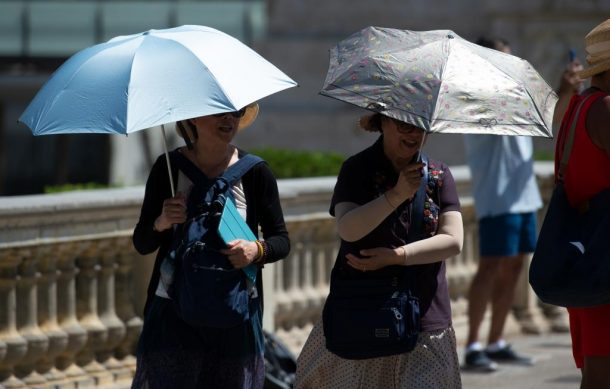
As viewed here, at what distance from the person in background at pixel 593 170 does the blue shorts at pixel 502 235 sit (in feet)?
10.5

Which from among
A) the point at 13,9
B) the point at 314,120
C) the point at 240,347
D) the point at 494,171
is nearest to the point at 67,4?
the point at 13,9

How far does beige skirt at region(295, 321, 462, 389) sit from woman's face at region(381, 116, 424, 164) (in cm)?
62

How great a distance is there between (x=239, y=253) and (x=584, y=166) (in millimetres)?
1228

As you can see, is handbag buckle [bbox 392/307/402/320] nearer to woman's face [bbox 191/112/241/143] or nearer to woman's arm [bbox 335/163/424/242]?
woman's arm [bbox 335/163/424/242]

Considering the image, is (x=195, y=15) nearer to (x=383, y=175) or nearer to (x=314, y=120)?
(x=314, y=120)

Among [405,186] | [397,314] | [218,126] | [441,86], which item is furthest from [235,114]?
[397,314]

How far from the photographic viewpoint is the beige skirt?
4.87m

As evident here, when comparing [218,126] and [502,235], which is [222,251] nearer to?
[218,126]

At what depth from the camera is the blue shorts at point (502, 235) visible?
8188mm

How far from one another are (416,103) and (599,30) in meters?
0.85

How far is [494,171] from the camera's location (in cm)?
820

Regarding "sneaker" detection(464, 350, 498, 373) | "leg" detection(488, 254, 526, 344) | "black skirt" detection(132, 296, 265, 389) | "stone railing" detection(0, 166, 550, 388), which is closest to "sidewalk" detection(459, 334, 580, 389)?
"sneaker" detection(464, 350, 498, 373)

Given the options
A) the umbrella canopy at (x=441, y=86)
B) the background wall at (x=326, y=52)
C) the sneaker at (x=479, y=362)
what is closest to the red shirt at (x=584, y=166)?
the umbrella canopy at (x=441, y=86)

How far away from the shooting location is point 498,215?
8188mm
